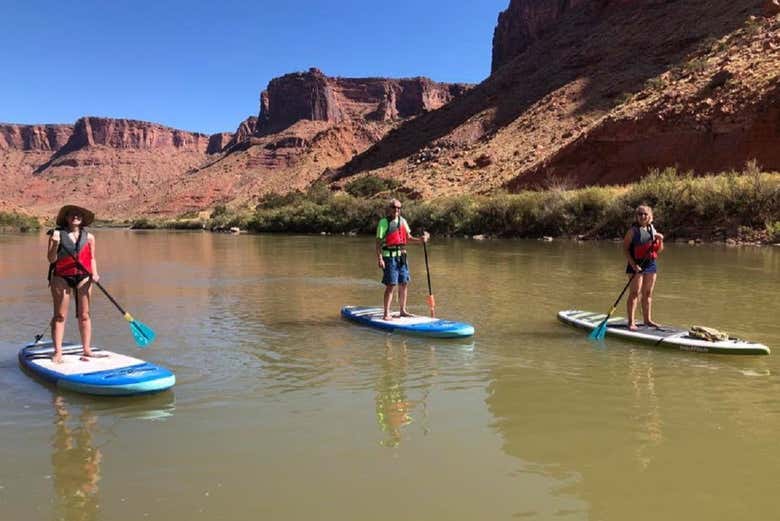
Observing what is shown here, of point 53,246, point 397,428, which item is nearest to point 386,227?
point 53,246

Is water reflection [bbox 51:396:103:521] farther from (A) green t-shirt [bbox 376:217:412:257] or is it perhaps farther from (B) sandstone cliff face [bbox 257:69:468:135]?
(B) sandstone cliff face [bbox 257:69:468:135]

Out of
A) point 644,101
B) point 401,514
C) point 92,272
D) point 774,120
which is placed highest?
point 644,101

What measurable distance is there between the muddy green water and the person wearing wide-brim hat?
2.68ft

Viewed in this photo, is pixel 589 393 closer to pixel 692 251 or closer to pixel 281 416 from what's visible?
pixel 281 416

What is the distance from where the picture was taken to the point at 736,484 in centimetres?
497

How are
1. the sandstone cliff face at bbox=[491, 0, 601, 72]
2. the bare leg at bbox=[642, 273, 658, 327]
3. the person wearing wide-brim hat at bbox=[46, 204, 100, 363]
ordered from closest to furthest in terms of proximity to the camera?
the person wearing wide-brim hat at bbox=[46, 204, 100, 363]
the bare leg at bbox=[642, 273, 658, 327]
the sandstone cliff face at bbox=[491, 0, 601, 72]

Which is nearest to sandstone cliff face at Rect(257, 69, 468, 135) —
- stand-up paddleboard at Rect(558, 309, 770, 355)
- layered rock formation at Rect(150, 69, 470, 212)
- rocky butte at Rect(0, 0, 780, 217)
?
layered rock formation at Rect(150, 69, 470, 212)

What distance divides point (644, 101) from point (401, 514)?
182 ft

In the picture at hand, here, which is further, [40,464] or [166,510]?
[40,464]

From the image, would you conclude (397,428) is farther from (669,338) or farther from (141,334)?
(669,338)

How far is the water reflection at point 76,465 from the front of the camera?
4.58 metres

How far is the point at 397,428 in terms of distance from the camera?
20.2 feet

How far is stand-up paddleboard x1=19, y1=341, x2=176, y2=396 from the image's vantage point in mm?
6941

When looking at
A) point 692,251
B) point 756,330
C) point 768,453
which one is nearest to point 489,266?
point 692,251
